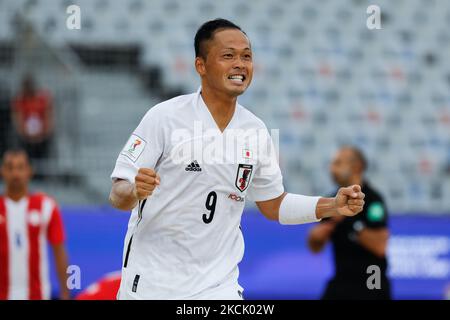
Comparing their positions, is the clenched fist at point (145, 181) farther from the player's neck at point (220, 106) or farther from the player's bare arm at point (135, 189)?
the player's neck at point (220, 106)

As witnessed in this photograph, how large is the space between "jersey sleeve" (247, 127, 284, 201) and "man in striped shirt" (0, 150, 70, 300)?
12.0 feet

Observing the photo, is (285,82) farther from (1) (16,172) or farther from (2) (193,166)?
(2) (193,166)

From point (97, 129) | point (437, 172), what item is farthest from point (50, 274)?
point (437, 172)

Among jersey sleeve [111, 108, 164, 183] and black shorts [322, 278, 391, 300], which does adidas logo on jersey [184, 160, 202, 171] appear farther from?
black shorts [322, 278, 391, 300]

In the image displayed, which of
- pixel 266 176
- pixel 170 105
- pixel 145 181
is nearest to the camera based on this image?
pixel 145 181

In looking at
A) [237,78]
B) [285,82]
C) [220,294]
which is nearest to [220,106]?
[237,78]

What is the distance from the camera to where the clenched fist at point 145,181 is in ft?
14.2

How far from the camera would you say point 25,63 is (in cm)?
1205

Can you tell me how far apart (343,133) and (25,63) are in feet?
13.9

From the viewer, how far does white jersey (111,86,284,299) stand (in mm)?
→ 4781

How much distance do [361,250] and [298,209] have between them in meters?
3.09

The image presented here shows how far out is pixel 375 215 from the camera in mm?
7945

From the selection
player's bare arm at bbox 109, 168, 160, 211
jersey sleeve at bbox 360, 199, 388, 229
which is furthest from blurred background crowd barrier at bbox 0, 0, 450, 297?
player's bare arm at bbox 109, 168, 160, 211
